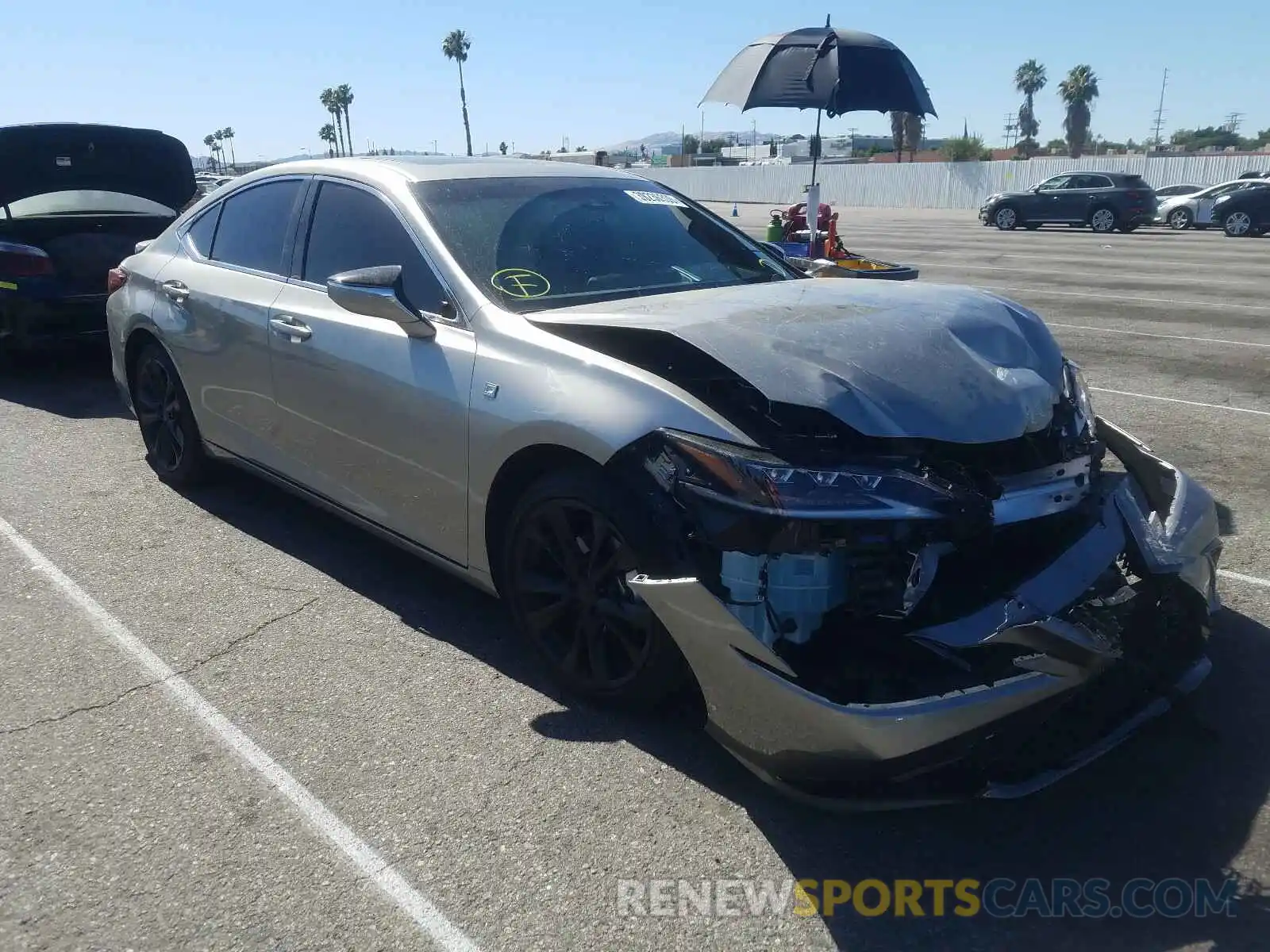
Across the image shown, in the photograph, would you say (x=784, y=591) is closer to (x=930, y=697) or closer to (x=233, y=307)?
(x=930, y=697)

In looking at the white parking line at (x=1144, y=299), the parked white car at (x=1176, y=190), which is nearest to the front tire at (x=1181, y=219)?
the parked white car at (x=1176, y=190)

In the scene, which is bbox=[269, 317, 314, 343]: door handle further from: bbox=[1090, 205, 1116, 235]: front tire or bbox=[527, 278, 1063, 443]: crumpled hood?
bbox=[1090, 205, 1116, 235]: front tire

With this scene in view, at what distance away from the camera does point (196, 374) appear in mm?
5094

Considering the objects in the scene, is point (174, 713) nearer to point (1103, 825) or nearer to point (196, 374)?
point (196, 374)

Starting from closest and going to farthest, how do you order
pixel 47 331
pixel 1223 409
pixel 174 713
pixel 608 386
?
pixel 608 386, pixel 174 713, pixel 1223 409, pixel 47 331

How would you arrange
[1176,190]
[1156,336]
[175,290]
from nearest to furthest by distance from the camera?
[175,290]
[1156,336]
[1176,190]

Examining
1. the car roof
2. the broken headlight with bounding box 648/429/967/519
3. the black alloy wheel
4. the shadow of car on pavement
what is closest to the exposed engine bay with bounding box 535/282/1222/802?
the broken headlight with bounding box 648/429/967/519

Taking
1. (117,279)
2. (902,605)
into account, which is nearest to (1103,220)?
(117,279)

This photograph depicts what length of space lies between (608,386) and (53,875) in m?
1.95

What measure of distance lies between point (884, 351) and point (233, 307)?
10.0 ft

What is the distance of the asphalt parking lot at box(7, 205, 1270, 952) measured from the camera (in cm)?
251

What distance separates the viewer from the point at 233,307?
4.74 metres

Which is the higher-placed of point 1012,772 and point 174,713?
point 1012,772

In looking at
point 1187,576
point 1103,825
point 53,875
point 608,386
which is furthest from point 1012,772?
point 53,875
